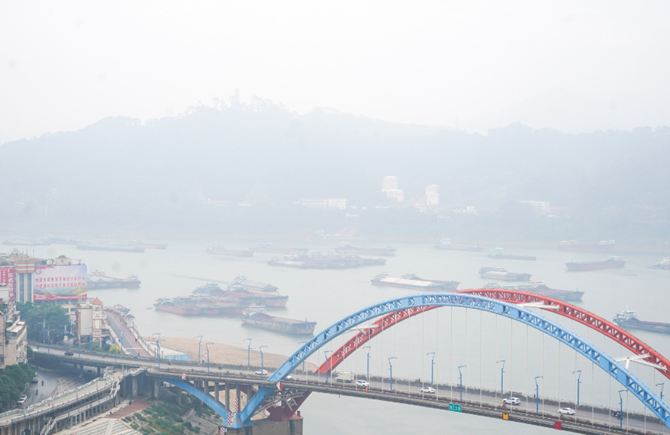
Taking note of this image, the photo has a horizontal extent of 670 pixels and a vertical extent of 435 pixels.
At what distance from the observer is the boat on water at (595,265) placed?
7819cm

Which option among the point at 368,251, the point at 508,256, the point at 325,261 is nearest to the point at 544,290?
the point at 508,256

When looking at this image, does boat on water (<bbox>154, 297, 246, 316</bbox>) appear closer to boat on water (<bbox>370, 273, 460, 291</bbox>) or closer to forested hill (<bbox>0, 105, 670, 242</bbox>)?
boat on water (<bbox>370, 273, 460, 291</bbox>)

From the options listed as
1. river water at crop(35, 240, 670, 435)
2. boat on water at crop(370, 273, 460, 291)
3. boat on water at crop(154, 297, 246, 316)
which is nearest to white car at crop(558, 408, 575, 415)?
river water at crop(35, 240, 670, 435)

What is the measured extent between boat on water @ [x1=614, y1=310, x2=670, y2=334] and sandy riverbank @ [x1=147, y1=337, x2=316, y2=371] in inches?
844

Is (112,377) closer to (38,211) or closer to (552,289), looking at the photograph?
(552,289)

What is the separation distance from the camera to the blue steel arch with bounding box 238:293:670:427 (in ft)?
52.7

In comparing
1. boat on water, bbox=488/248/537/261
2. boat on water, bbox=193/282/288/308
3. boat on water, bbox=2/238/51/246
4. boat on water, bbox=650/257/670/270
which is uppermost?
boat on water, bbox=2/238/51/246

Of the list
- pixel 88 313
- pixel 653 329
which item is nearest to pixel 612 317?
pixel 653 329

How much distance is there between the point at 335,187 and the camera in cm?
14938

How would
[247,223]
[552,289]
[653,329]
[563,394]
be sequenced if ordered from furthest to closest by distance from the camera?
[247,223]
[552,289]
[653,329]
[563,394]

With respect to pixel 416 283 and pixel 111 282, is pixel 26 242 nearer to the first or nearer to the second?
pixel 111 282

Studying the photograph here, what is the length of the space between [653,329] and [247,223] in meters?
87.6

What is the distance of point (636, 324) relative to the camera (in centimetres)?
4628

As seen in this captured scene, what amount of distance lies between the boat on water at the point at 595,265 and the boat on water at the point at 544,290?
51.6ft
